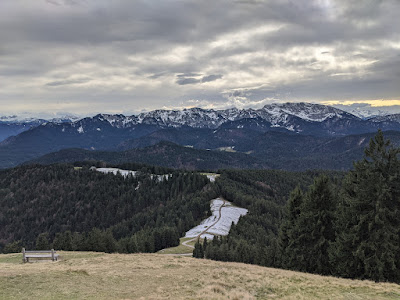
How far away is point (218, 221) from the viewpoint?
11300 cm

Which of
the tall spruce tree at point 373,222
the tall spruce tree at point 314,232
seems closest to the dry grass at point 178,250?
the tall spruce tree at point 314,232

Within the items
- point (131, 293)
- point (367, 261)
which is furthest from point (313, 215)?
point (131, 293)

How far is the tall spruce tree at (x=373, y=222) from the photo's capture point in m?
32.2

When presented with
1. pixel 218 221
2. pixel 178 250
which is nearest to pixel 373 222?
pixel 178 250

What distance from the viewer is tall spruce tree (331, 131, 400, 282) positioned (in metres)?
32.2

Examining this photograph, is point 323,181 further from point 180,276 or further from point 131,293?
point 131,293

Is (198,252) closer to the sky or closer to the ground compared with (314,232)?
closer to the ground

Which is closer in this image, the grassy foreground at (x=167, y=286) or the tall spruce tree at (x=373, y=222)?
the grassy foreground at (x=167, y=286)

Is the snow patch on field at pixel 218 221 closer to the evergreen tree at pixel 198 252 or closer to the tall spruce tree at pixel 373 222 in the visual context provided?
the evergreen tree at pixel 198 252

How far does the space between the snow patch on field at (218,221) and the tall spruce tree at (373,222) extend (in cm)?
6028

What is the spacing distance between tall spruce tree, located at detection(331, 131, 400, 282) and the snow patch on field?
60.3 meters

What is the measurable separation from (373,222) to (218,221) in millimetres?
83565

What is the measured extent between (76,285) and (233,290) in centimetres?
1331

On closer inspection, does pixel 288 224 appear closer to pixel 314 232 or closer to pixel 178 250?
pixel 314 232
